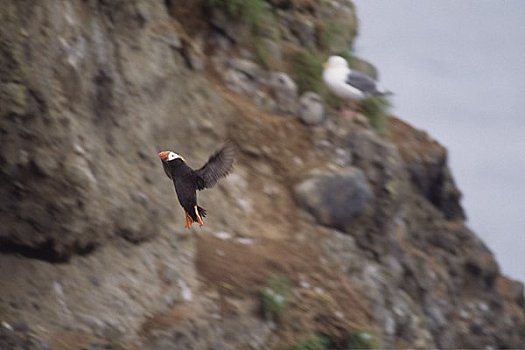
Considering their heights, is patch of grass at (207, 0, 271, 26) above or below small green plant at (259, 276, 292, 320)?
above

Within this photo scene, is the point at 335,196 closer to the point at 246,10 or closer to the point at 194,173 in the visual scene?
the point at 246,10

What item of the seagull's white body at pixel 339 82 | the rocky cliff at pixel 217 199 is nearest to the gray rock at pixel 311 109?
the rocky cliff at pixel 217 199

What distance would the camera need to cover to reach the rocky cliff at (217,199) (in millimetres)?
9398

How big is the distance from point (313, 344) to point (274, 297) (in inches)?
18.9

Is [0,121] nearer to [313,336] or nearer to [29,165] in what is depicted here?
[29,165]

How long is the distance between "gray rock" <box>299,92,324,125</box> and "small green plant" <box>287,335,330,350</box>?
2.72 metres

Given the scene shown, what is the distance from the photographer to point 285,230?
12312 millimetres

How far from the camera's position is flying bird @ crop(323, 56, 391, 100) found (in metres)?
13.5

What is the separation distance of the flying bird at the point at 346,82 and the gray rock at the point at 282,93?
0.41 meters

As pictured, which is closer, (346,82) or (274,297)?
(274,297)

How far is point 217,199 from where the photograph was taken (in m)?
11.8

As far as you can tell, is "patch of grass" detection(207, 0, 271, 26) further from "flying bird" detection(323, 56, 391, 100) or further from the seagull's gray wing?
the seagull's gray wing

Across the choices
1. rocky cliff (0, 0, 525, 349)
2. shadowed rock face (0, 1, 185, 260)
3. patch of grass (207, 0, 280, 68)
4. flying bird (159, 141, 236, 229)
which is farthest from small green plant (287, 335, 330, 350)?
patch of grass (207, 0, 280, 68)

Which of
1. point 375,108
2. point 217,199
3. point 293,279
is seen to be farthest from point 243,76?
point 293,279
